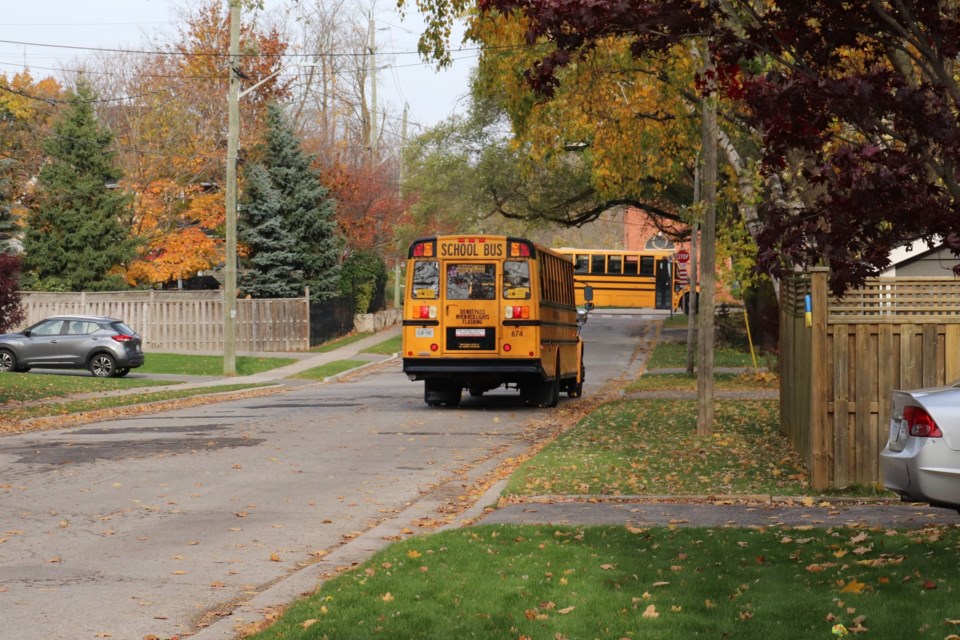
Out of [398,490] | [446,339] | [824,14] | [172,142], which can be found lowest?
[398,490]

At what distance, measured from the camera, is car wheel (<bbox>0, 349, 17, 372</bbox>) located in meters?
34.1

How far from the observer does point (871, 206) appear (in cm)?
933

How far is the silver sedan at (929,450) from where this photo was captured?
29.8ft

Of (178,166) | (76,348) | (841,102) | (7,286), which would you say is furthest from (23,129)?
(841,102)

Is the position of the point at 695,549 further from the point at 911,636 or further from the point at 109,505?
the point at 109,505

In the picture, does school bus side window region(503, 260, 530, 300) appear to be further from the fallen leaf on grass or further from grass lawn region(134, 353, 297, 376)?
the fallen leaf on grass

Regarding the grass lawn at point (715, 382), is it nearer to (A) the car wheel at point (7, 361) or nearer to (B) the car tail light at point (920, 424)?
(A) the car wheel at point (7, 361)

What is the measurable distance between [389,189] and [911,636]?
188 ft

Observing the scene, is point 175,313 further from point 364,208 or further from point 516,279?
point 516,279

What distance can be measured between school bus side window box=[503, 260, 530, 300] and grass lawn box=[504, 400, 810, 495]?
3087 mm

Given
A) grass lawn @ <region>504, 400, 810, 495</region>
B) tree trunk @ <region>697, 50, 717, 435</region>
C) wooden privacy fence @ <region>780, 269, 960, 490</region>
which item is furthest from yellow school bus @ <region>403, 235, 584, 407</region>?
wooden privacy fence @ <region>780, 269, 960, 490</region>

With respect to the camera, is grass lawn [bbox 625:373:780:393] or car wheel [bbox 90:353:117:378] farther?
car wheel [bbox 90:353:117:378]

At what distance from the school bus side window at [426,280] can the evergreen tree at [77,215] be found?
24136mm

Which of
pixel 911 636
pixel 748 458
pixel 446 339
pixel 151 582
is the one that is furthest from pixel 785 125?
pixel 446 339
